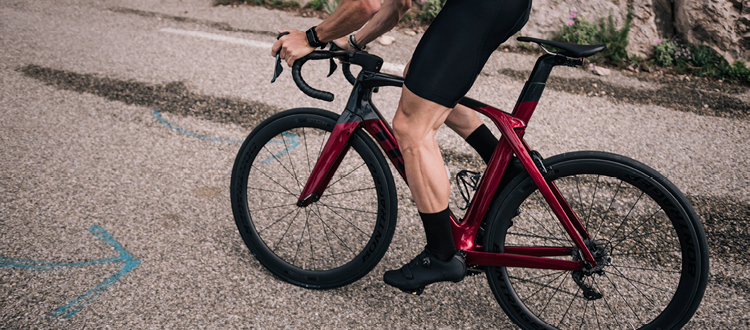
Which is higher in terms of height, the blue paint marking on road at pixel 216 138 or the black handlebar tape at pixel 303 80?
the black handlebar tape at pixel 303 80

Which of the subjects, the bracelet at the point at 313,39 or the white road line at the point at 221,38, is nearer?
the bracelet at the point at 313,39

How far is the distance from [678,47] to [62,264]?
646 cm

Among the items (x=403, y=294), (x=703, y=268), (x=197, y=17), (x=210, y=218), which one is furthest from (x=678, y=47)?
(x=197, y=17)

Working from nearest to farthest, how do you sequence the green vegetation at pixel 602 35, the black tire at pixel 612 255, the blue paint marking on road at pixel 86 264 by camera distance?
1. the black tire at pixel 612 255
2. the blue paint marking on road at pixel 86 264
3. the green vegetation at pixel 602 35

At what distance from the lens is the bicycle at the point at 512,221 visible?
1980 mm

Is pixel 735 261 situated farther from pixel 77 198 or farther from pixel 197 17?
pixel 197 17

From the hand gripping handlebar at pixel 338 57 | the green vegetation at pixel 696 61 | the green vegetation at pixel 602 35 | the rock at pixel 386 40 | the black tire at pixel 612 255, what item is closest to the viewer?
the black tire at pixel 612 255

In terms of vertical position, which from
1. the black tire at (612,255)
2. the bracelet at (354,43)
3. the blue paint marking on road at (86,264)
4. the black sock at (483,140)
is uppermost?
the bracelet at (354,43)

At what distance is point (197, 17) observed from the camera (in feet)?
20.8

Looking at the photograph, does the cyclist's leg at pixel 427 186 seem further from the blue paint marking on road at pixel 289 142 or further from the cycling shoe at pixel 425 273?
the blue paint marking on road at pixel 289 142

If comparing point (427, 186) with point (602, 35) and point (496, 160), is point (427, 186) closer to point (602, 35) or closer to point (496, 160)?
point (496, 160)

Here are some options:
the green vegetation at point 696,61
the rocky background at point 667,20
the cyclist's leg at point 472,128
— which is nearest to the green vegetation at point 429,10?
the rocky background at point 667,20

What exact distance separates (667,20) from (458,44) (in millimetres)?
5254

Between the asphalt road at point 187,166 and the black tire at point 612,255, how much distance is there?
224 millimetres
